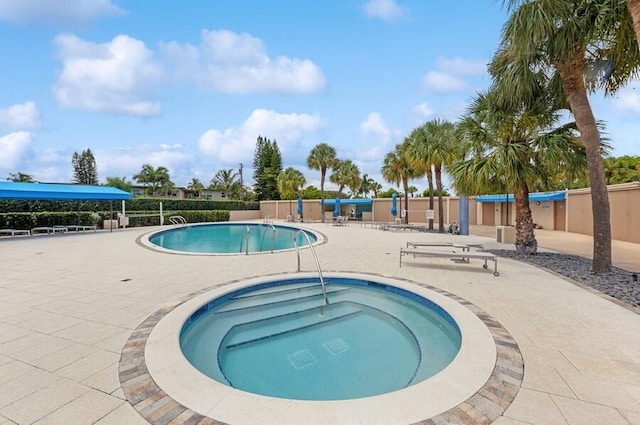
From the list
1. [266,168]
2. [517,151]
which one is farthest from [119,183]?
[517,151]

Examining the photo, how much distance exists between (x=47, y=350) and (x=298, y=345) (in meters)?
2.77

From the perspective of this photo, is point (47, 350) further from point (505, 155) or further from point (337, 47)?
point (337, 47)

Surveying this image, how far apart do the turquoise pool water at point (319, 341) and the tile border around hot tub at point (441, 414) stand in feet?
1.93

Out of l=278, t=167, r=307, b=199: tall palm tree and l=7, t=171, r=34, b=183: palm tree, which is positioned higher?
l=7, t=171, r=34, b=183: palm tree

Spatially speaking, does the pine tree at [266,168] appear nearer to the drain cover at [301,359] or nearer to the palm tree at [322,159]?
the palm tree at [322,159]

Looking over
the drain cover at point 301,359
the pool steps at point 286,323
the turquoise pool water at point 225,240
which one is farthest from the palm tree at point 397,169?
the drain cover at point 301,359

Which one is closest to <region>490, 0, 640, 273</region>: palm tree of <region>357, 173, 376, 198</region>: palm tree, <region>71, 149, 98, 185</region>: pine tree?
<region>357, 173, 376, 198</region>: palm tree

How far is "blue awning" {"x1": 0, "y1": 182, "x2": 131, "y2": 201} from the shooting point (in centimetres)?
1315

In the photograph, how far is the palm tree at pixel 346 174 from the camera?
26516 mm

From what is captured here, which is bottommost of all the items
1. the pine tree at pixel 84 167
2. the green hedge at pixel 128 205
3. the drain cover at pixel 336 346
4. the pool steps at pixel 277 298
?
the drain cover at pixel 336 346

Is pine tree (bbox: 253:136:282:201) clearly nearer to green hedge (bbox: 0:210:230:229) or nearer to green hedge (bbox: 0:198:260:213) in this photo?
green hedge (bbox: 0:198:260:213)

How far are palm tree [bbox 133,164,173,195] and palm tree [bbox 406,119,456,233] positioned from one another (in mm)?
39600

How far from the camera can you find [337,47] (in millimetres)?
12578

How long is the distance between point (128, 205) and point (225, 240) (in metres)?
11.4
